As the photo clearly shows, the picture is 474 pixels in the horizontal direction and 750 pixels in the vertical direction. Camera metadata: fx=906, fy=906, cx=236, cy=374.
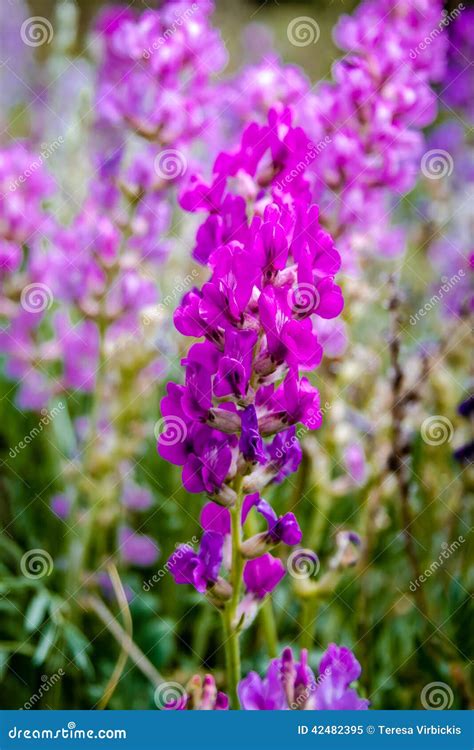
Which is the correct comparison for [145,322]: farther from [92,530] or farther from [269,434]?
[269,434]

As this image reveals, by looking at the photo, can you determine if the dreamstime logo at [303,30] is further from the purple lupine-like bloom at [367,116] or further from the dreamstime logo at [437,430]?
the dreamstime logo at [437,430]

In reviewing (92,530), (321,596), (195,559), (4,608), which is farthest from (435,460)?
(195,559)

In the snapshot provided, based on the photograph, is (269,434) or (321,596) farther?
(321,596)
